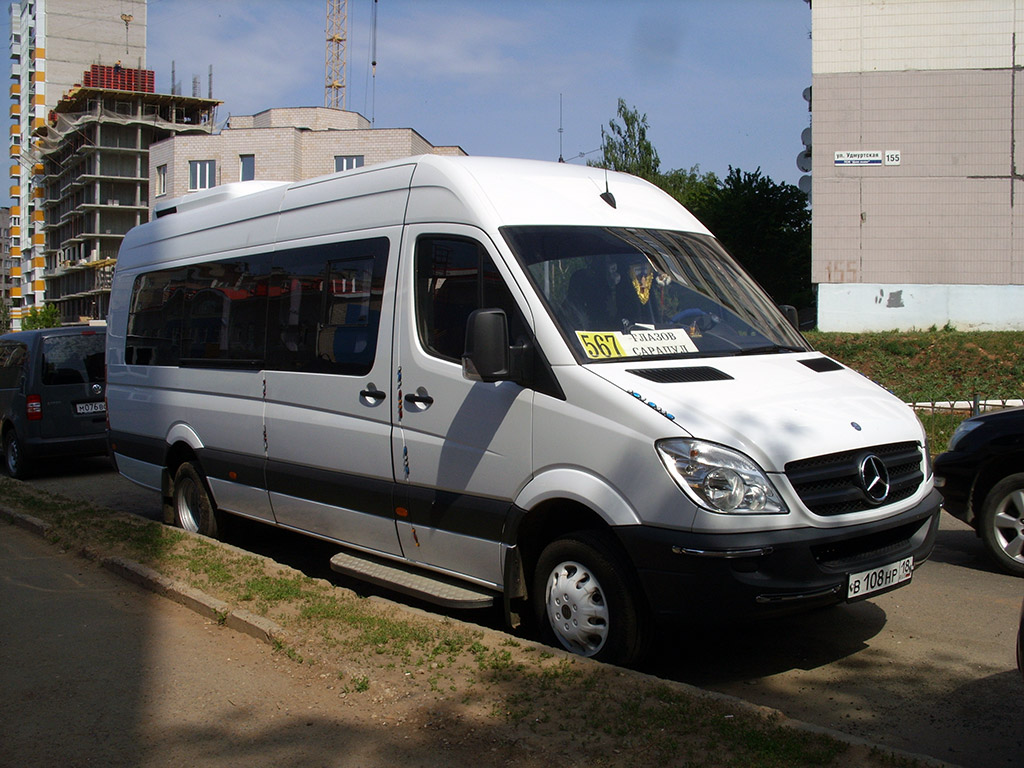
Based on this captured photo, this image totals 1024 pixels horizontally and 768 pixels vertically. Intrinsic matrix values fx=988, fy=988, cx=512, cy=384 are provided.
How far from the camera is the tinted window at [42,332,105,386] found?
13.2 metres

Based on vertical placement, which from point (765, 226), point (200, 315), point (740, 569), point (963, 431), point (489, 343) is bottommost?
point (740, 569)

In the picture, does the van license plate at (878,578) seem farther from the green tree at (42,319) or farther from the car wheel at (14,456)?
the green tree at (42,319)

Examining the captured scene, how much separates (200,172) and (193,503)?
A: 5276 centimetres

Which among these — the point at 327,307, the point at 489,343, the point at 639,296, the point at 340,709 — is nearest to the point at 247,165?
the point at 327,307

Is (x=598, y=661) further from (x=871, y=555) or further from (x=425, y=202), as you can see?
(x=425, y=202)

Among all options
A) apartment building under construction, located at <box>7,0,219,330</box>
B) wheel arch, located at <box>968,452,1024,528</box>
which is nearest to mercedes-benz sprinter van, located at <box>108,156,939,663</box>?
wheel arch, located at <box>968,452,1024,528</box>

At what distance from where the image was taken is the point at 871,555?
14.9 feet

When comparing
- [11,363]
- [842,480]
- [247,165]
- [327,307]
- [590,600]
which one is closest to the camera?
[842,480]

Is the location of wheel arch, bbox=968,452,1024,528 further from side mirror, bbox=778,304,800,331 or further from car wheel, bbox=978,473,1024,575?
side mirror, bbox=778,304,800,331

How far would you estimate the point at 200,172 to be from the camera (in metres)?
56.9

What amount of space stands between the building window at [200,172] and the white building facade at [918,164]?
34227 mm

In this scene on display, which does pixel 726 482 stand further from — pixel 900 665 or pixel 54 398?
pixel 54 398

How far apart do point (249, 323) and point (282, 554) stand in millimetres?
1975

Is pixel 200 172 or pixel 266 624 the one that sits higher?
pixel 200 172
